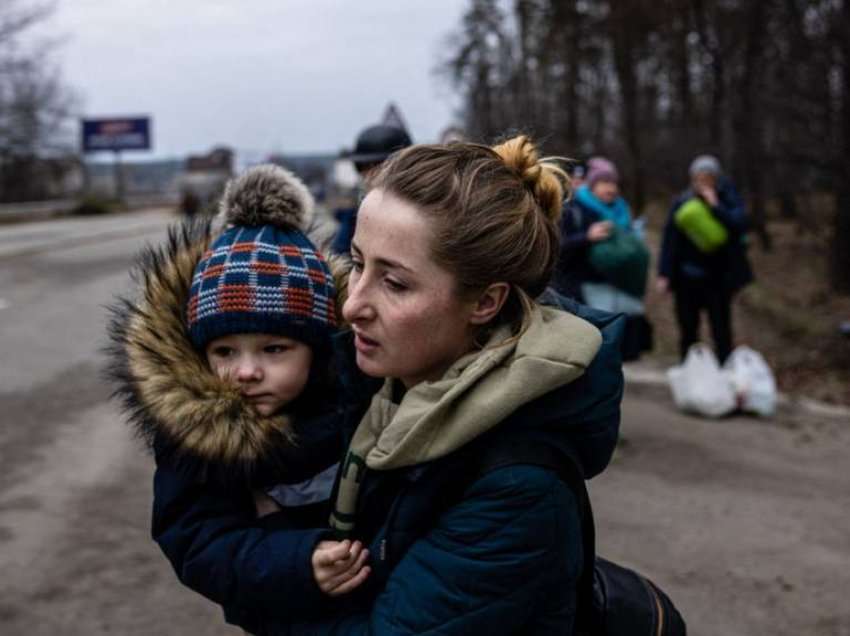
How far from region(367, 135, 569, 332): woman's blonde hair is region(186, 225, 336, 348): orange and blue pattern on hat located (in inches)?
15.0

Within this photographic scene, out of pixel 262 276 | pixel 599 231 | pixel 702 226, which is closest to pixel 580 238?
pixel 599 231

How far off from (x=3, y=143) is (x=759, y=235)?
34993 millimetres

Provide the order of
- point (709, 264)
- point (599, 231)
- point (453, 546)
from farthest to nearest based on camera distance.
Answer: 1. point (709, 264)
2. point (599, 231)
3. point (453, 546)

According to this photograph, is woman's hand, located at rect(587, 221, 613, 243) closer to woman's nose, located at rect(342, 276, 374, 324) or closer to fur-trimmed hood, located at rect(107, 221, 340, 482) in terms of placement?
fur-trimmed hood, located at rect(107, 221, 340, 482)

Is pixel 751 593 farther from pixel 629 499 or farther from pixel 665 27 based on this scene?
pixel 665 27

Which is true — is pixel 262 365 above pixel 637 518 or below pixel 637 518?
above

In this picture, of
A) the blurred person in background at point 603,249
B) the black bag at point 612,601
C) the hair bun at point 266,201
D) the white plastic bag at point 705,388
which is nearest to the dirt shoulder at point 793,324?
the white plastic bag at point 705,388

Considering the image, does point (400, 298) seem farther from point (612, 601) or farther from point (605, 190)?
point (605, 190)

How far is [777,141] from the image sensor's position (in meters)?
12.4

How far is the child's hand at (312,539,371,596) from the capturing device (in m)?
1.64

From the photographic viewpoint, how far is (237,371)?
6.44ft

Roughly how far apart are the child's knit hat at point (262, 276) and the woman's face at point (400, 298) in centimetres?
37

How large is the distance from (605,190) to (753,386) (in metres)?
1.90

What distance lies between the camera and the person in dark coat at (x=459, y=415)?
1491 millimetres
